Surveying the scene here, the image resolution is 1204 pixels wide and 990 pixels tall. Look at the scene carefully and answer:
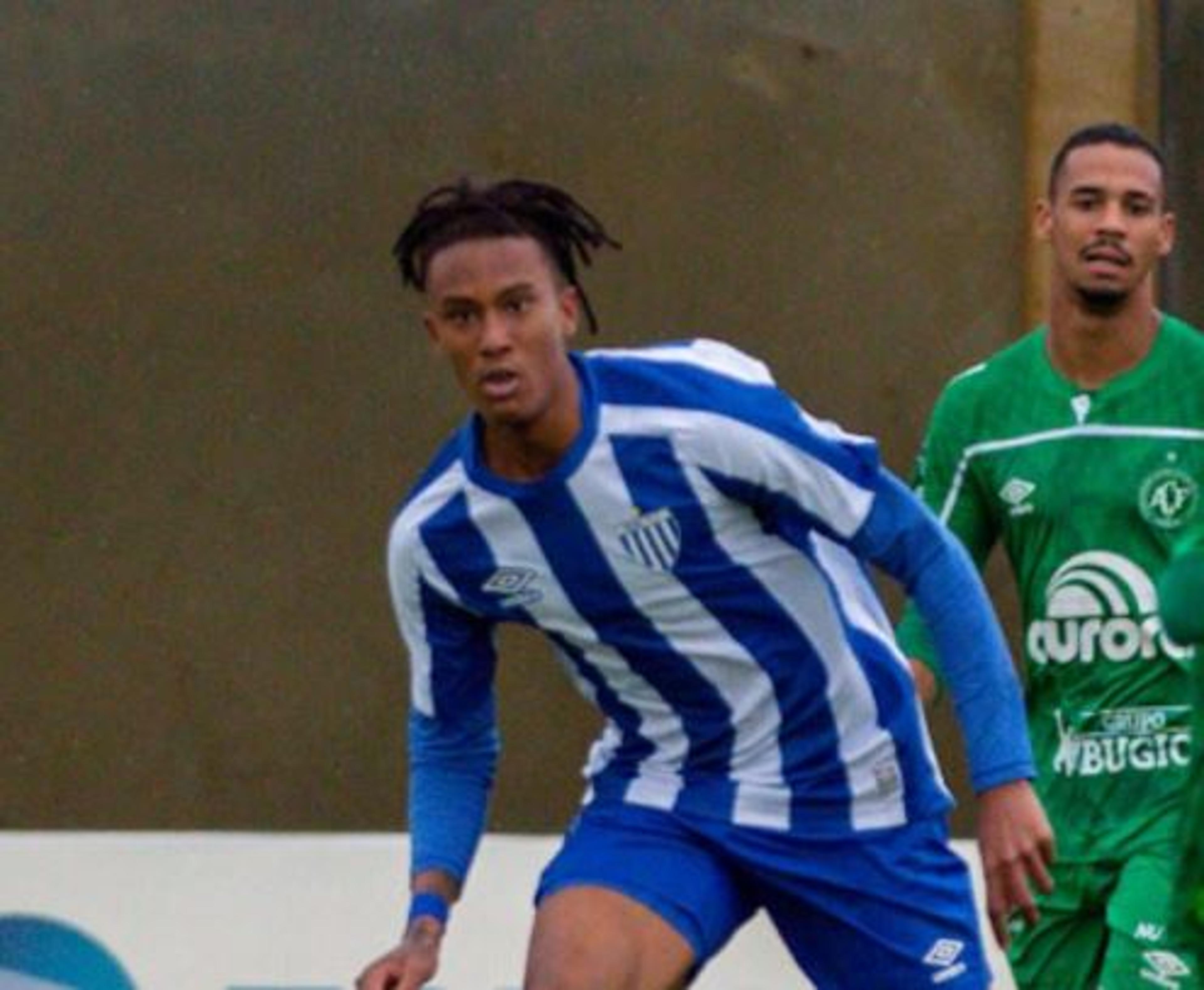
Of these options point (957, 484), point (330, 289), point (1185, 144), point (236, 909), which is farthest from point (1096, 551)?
point (1185, 144)

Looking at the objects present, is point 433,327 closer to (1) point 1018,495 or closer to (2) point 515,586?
(2) point 515,586

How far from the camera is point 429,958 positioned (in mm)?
5707

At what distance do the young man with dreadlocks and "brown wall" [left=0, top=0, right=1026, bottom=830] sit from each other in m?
4.77

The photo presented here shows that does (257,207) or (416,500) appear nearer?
Answer: (416,500)

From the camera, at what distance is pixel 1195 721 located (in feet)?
12.9

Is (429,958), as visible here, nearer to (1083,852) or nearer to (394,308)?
(1083,852)

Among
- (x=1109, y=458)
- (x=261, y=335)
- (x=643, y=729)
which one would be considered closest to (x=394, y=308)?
(x=261, y=335)

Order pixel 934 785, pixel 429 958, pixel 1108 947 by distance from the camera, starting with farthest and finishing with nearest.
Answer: pixel 1108 947 → pixel 934 785 → pixel 429 958

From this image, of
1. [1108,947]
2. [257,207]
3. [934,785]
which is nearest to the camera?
[934,785]

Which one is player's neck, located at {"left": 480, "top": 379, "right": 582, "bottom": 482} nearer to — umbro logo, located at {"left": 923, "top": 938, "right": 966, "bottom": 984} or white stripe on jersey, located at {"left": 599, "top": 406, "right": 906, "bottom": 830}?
white stripe on jersey, located at {"left": 599, "top": 406, "right": 906, "bottom": 830}

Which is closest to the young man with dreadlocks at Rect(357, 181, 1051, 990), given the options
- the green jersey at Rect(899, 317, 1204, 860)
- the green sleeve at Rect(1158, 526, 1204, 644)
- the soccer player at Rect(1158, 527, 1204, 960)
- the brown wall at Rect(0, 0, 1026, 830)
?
the green jersey at Rect(899, 317, 1204, 860)

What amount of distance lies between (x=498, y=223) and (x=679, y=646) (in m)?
0.72

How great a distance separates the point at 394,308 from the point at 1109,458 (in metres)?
4.26

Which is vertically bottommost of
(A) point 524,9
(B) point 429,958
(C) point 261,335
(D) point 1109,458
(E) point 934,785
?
(B) point 429,958
